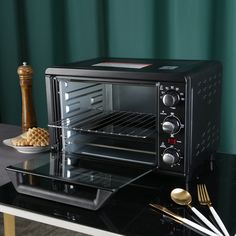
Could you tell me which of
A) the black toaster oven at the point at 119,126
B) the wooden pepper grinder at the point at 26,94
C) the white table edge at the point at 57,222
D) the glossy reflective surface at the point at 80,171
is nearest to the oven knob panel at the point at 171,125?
the black toaster oven at the point at 119,126

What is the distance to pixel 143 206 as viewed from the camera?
0.97 metres

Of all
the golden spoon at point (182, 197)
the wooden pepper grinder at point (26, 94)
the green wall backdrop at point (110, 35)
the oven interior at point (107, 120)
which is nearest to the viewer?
the golden spoon at point (182, 197)

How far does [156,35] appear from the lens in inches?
71.8

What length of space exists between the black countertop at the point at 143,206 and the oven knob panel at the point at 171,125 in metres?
0.15

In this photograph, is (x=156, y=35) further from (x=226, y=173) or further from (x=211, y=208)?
(x=211, y=208)

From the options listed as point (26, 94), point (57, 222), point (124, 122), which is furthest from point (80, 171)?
point (26, 94)

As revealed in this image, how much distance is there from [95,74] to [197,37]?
2.49 feet

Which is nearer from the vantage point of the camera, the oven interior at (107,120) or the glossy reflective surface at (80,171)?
the glossy reflective surface at (80,171)

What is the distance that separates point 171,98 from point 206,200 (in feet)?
0.79

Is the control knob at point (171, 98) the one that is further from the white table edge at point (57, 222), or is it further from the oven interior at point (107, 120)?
the white table edge at point (57, 222)

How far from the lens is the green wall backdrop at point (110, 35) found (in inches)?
66.7

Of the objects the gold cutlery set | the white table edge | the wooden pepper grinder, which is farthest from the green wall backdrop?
the white table edge

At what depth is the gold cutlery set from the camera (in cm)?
85

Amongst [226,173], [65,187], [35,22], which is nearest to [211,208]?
[226,173]
